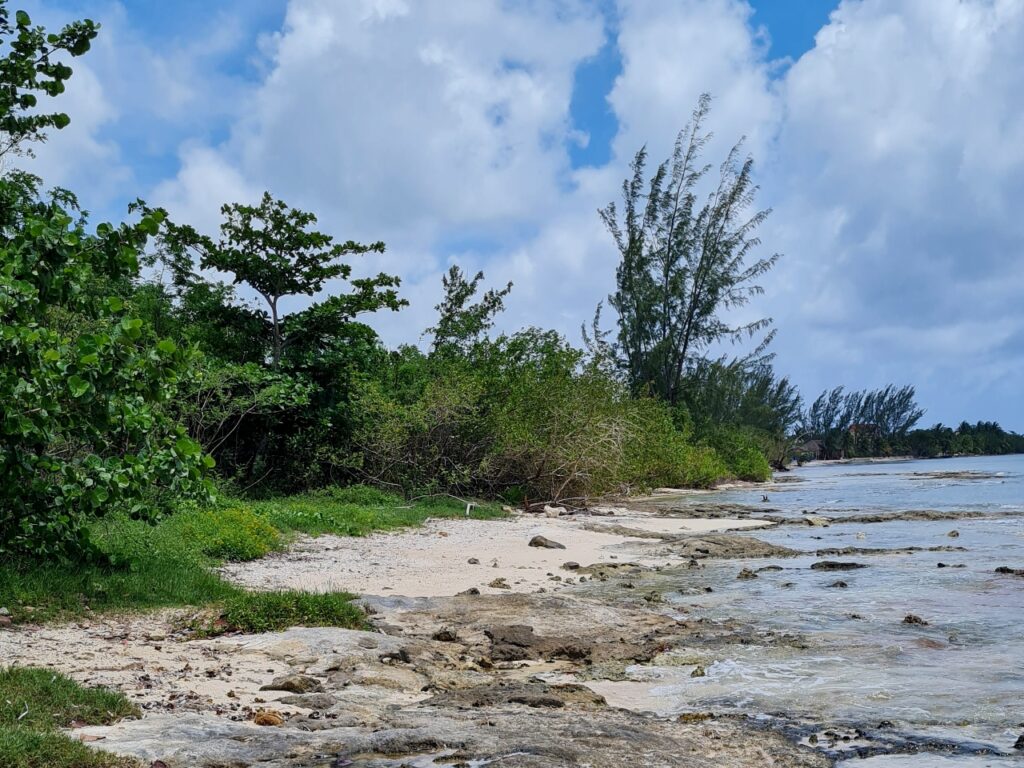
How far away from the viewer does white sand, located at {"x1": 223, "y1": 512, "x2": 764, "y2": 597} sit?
10867mm

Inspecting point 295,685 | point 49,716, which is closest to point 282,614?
point 295,685

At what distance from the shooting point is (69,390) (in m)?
7.62

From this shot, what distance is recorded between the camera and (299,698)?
569 cm

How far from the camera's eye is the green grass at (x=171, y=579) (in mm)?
7746

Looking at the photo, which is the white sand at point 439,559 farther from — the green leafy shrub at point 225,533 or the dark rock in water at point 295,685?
the dark rock in water at point 295,685

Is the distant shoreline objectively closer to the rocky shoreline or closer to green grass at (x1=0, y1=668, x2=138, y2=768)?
the rocky shoreline

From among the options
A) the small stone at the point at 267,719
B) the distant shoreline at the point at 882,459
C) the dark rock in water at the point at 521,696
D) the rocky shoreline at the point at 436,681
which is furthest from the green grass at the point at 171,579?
the distant shoreline at the point at 882,459

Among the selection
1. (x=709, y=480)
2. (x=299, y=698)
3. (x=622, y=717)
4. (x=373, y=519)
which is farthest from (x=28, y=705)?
(x=709, y=480)

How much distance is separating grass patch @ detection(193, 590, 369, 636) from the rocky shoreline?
23 centimetres

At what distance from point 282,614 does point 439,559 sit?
5.75 m

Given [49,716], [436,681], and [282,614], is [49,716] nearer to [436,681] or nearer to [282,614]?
[436,681]

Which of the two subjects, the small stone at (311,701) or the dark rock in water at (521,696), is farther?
the dark rock in water at (521,696)

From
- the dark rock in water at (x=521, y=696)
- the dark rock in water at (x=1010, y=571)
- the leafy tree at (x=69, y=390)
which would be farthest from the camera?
the dark rock in water at (x=1010, y=571)

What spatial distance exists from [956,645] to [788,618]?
5.25ft
